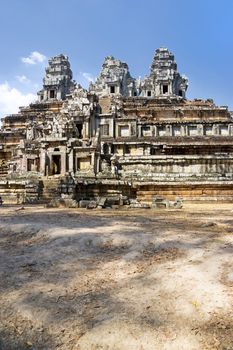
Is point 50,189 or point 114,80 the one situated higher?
point 114,80

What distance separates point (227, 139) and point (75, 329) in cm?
2934

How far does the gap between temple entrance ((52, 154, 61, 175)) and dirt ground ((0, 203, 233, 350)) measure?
17623 mm

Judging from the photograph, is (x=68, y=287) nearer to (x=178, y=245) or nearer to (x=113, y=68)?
(x=178, y=245)

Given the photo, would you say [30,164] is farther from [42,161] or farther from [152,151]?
[152,151]

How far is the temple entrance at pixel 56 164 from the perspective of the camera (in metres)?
24.2

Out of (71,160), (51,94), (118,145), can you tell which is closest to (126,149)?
(118,145)

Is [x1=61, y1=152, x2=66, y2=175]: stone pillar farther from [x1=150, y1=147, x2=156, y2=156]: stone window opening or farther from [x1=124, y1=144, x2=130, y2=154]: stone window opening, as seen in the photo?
[x1=150, y1=147, x2=156, y2=156]: stone window opening

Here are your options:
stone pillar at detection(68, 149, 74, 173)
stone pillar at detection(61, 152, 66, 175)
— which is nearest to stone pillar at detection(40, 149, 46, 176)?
stone pillar at detection(61, 152, 66, 175)

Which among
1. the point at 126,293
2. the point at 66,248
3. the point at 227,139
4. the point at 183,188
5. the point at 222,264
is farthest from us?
the point at 227,139

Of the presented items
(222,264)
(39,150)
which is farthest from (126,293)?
(39,150)

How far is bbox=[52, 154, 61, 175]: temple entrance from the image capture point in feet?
79.5

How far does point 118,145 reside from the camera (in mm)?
29609

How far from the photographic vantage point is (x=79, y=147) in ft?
78.4

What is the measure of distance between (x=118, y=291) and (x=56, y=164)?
69.4ft
